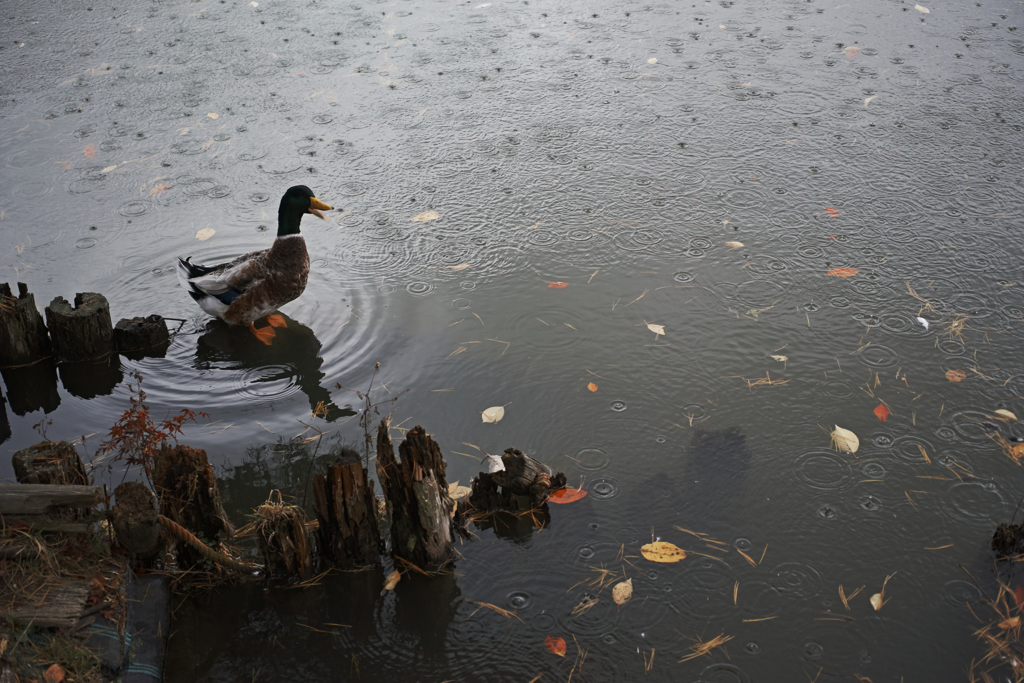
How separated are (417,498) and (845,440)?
6.28 feet

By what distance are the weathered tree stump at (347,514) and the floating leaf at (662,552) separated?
101cm

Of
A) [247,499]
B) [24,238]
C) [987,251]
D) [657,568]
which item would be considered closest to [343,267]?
[247,499]

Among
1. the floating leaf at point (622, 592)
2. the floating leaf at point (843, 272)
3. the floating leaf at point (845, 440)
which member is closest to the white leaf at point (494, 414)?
the floating leaf at point (622, 592)

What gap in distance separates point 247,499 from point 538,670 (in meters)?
1.42

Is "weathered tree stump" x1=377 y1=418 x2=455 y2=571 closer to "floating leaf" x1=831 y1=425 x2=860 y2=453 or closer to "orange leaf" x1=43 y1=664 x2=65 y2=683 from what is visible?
"orange leaf" x1=43 y1=664 x2=65 y2=683

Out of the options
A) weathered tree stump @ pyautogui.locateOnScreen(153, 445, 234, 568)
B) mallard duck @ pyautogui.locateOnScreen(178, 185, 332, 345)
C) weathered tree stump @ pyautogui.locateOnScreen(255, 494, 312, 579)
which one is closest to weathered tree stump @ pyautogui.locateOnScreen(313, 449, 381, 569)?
weathered tree stump @ pyautogui.locateOnScreen(255, 494, 312, 579)

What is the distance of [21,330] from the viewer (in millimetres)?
3643

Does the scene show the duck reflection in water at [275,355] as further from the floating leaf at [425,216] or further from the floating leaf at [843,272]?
the floating leaf at [843,272]

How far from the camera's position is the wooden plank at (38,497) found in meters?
2.38

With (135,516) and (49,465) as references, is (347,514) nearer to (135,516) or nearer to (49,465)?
(135,516)

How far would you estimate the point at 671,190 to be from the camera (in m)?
5.15

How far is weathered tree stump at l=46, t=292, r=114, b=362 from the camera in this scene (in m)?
3.65

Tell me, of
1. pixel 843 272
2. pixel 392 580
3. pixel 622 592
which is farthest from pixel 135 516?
pixel 843 272

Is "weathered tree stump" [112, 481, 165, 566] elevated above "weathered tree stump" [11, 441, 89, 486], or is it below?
below
